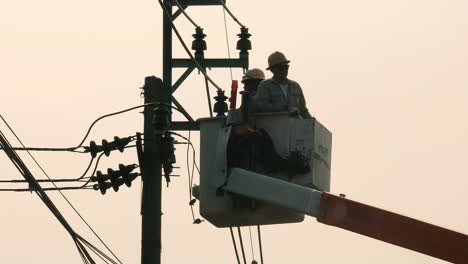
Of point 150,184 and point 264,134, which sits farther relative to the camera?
point 150,184

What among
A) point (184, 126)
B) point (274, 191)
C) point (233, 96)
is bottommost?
point (274, 191)

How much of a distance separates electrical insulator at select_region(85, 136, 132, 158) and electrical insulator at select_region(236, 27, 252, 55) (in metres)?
2.82

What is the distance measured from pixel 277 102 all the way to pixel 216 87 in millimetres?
4035

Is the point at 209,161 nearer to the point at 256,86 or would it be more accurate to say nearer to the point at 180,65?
the point at 256,86

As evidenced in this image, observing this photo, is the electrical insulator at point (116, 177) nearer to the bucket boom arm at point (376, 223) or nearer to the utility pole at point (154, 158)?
the utility pole at point (154, 158)

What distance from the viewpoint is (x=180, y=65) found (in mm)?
27203

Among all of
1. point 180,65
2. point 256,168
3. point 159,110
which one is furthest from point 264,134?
point 180,65

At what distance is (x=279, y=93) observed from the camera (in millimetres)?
23562

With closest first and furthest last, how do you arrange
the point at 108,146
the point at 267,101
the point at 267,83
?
the point at 267,101 < the point at 267,83 < the point at 108,146

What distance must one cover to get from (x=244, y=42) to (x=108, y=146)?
3085 mm

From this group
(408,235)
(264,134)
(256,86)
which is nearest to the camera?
(408,235)

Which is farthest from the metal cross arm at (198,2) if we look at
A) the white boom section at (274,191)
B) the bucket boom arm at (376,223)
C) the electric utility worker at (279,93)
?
the bucket boom arm at (376,223)

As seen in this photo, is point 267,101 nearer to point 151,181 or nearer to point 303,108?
point 303,108

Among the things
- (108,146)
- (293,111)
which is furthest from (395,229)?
(108,146)
